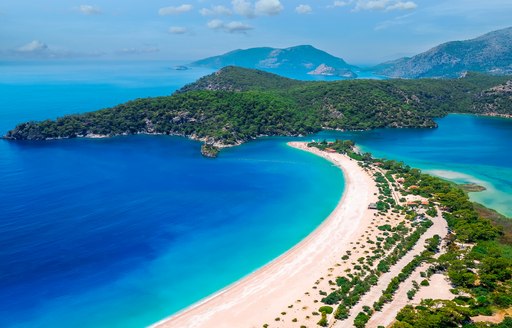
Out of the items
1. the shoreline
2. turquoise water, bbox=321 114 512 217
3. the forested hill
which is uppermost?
the forested hill

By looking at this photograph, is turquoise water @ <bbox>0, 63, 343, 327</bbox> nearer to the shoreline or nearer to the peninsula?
the shoreline

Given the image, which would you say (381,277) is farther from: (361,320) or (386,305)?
(361,320)

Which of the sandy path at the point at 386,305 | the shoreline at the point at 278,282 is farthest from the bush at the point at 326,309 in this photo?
the shoreline at the point at 278,282

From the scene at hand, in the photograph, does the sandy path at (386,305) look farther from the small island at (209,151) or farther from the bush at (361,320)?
the small island at (209,151)

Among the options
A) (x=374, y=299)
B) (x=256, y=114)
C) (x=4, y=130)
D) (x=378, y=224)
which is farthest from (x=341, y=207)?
(x=4, y=130)

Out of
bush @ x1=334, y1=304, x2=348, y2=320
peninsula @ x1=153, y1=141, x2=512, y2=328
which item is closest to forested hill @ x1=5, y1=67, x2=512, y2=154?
peninsula @ x1=153, y1=141, x2=512, y2=328

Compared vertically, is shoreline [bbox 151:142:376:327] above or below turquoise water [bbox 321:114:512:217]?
below
